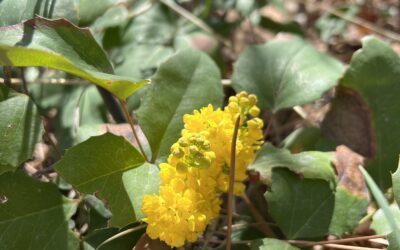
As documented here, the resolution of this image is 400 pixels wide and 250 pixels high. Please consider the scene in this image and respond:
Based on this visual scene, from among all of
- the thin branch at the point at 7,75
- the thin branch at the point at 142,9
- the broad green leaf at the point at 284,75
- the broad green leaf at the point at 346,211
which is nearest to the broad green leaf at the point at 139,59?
the thin branch at the point at 142,9

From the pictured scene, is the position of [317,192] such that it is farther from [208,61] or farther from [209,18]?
[209,18]

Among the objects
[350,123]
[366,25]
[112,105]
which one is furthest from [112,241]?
[366,25]

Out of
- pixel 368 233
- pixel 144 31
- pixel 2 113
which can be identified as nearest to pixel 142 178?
pixel 2 113

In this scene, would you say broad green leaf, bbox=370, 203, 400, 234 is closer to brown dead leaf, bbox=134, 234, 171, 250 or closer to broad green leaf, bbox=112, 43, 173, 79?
brown dead leaf, bbox=134, 234, 171, 250

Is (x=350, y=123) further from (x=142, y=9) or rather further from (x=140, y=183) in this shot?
(x=142, y=9)

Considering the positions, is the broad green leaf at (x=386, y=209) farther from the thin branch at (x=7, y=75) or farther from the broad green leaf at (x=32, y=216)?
the thin branch at (x=7, y=75)

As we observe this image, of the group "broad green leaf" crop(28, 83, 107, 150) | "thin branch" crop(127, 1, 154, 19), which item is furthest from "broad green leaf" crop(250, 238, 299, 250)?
"thin branch" crop(127, 1, 154, 19)

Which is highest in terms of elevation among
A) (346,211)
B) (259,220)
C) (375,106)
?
(375,106)
